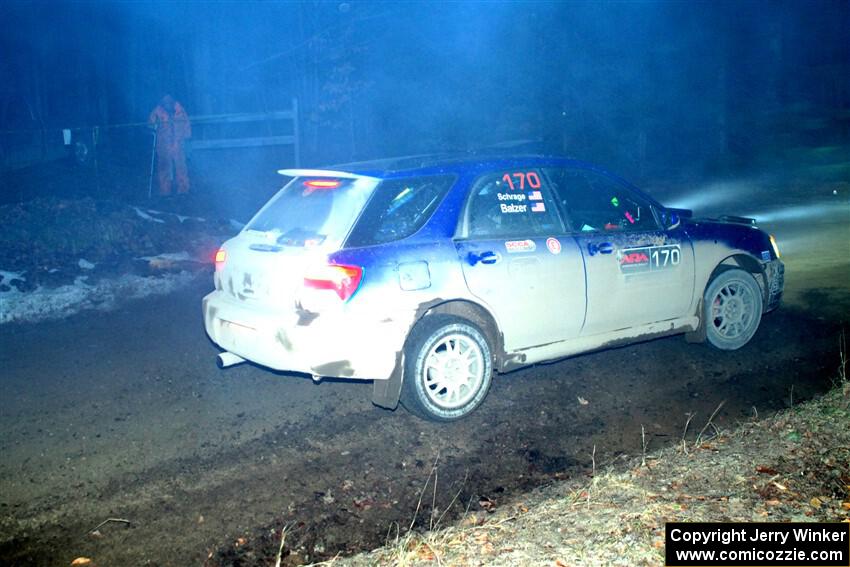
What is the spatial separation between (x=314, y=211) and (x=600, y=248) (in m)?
2.11

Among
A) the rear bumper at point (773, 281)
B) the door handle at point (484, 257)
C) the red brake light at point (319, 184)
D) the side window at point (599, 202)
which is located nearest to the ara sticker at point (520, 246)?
the door handle at point (484, 257)

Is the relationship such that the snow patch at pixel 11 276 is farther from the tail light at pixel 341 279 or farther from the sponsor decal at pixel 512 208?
the sponsor decal at pixel 512 208

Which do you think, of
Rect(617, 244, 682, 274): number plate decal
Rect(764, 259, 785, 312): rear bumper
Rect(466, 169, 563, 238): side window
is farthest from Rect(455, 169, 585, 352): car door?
Rect(764, 259, 785, 312): rear bumper

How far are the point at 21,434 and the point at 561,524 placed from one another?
357 centimetres

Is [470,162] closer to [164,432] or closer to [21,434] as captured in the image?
[164,432]

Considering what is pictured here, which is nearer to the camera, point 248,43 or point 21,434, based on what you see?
point 21,434

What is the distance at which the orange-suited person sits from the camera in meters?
13.5

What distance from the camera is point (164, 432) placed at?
5148mm

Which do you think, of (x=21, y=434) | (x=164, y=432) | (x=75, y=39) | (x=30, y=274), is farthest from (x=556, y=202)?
(x=75, y=39)

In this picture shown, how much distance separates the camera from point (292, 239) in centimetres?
527

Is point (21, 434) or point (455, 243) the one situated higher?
point (455, 243)

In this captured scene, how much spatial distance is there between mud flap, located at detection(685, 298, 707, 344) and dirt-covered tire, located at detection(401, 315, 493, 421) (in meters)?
2.05

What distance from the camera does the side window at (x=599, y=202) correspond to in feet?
19.3

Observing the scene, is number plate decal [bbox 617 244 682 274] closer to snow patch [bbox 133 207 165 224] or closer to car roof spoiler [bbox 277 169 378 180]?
car roof spoiler [bbox 277 169 378 180]
